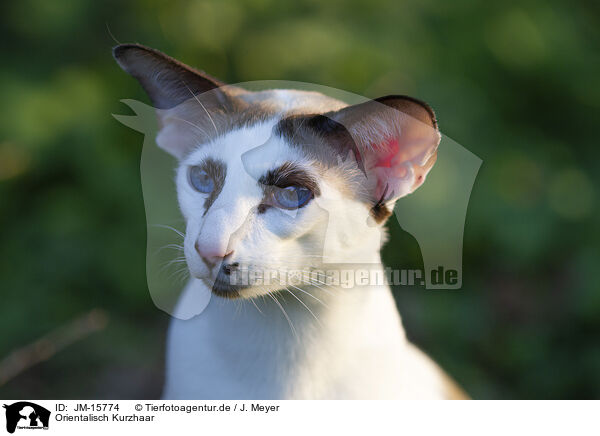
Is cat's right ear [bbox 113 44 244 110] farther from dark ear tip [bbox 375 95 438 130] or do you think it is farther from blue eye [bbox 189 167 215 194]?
dark ear tip [bbox 375 95 438 130]

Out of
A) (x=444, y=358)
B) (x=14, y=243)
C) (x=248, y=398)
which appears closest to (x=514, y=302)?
(x=444, y=358)

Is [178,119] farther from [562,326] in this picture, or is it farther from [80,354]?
[562,326]

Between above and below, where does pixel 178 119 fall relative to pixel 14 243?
below

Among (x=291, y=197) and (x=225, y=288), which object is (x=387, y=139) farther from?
(x=225, y=288)

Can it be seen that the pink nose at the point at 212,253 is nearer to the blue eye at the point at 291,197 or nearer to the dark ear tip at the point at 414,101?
the blue eye at the point at 291,197

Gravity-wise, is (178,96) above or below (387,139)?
above

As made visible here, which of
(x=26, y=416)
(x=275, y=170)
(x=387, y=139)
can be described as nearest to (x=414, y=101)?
(x=387, y=139)
